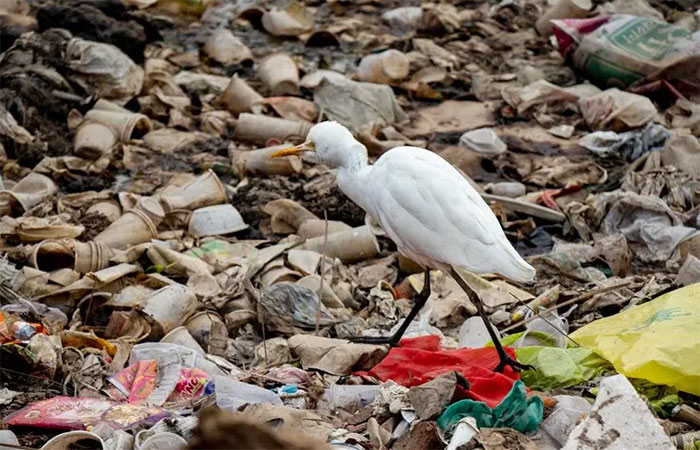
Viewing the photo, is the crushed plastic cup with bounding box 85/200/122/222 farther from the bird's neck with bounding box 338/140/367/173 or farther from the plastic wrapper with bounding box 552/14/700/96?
the plastic wrapper with bounding box 552/14/700/96

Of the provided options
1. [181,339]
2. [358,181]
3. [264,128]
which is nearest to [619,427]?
[358,181]

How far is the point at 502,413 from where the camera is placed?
3.22 metres

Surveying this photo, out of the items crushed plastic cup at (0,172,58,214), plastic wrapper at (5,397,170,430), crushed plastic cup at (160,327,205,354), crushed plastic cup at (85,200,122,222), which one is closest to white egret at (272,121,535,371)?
crushed plastic cup at (160,327,205,354)

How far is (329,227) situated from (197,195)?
0.85m

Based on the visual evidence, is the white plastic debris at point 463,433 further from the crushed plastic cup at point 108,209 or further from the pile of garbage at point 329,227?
the crushed plastic cup at point 108,209

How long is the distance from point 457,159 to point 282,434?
5.71 metres

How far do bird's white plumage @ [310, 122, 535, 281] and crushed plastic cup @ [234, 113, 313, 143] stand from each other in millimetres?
2877

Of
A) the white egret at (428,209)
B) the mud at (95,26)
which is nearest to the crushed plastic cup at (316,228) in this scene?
the white egret at (428,209)

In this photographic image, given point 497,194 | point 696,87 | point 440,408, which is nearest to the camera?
point 440,408

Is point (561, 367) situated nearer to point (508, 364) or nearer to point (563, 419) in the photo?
point (508, 364)

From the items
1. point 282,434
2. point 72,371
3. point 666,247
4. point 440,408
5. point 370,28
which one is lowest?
point 370,28

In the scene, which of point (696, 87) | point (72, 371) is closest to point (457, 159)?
point (696, 87)

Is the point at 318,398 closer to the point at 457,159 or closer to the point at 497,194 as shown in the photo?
the point at 497,194

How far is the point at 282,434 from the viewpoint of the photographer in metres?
1.25
